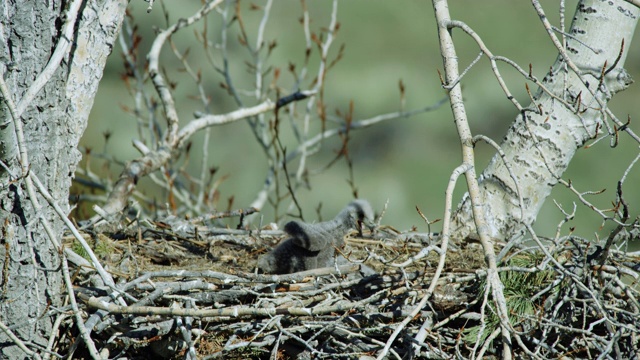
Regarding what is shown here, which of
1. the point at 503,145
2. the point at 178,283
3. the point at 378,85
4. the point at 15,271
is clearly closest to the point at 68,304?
the point at 15,271

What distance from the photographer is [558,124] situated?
362 centimetres

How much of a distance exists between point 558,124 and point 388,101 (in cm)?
1082

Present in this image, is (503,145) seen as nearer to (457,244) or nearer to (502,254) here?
(457,244)

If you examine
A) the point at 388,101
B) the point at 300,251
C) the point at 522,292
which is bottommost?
the point at 522,292

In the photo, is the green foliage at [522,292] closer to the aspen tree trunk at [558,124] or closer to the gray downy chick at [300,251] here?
the aspen tree trunk at [558,124]

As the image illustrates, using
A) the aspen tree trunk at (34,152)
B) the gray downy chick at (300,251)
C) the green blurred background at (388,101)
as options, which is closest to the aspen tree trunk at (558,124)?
the gray downy chick at (300,251)

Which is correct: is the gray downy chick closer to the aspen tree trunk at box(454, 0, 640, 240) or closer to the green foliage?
the aspen tree trunk at box(454, 0, 640, 240)

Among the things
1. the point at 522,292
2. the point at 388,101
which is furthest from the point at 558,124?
the point at 388,101

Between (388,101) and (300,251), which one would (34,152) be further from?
(388,101)

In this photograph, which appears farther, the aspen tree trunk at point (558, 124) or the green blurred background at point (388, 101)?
the green blurred background at point (388, 101)

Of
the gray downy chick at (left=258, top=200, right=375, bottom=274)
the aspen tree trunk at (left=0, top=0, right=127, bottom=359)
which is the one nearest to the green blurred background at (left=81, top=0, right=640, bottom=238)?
the gray downy chick at (left=258, top=200, right=375, bottom=274)

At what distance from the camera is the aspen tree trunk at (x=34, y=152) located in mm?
2322

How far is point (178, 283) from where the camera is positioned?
2.72 metres

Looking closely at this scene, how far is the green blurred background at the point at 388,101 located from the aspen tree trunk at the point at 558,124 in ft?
22.3
